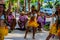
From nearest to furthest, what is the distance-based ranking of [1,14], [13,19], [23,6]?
[1,14], [13,19], [23,6]

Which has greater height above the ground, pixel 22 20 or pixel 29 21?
pixel 29 21

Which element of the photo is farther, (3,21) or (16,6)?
(16,6)

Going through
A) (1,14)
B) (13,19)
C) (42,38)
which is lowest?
(42,38)

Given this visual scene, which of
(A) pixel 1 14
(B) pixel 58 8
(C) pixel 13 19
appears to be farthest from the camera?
(C) pixel 13 19

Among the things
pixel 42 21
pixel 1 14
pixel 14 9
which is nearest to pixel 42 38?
pixel 42 21

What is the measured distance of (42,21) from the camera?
6.95m

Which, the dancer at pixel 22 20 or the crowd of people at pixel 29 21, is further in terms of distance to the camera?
the dancer at pixel 22 20

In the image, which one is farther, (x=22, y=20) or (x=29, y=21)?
(x=22, y=20)

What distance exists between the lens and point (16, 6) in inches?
281

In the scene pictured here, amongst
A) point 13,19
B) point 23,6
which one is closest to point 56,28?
point 13,19

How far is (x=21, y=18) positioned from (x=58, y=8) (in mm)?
3508

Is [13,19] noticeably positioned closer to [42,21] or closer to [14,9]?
[14,9]

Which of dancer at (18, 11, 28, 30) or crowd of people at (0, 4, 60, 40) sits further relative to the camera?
dancer at (18, 11, 28, 30)

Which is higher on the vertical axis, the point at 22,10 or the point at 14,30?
the point at 22,10
